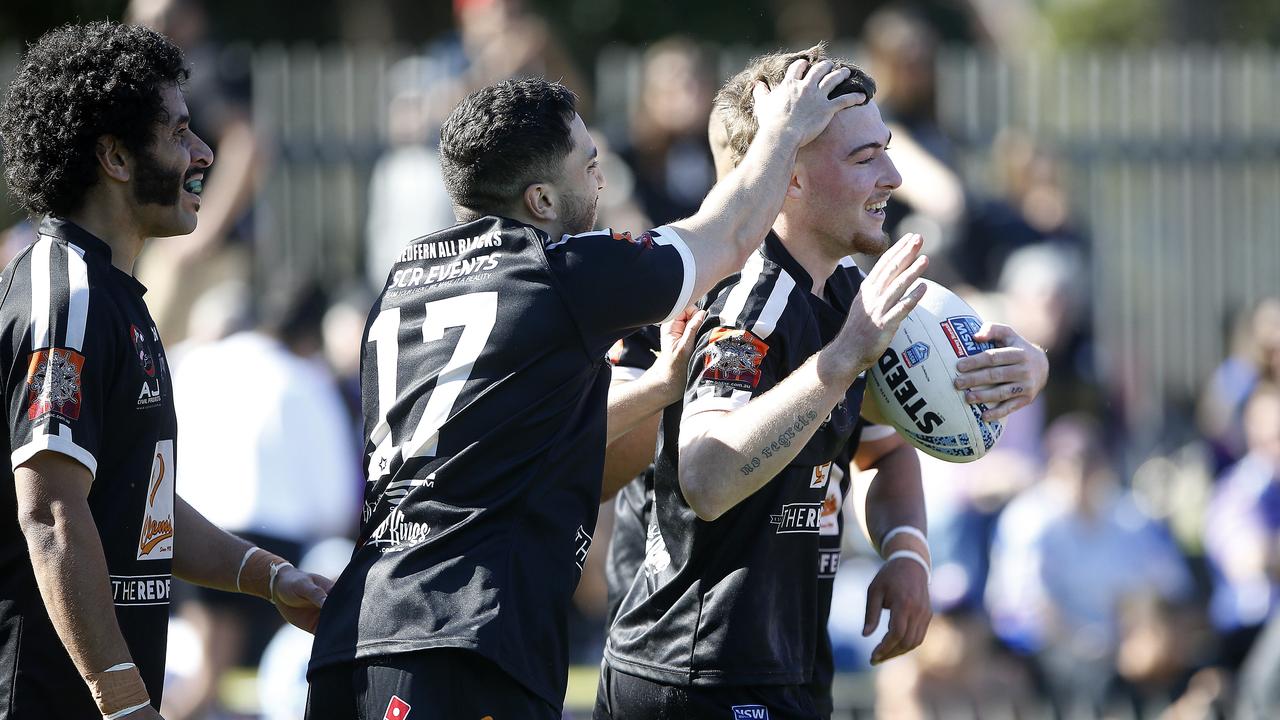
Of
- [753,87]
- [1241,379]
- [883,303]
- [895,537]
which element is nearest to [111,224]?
[753,87]

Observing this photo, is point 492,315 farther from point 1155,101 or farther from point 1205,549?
point 1155,101

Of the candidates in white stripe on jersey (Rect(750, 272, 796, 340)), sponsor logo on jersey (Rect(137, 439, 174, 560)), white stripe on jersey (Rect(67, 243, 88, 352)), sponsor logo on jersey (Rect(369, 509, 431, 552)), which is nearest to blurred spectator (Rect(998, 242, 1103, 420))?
white stripe on jersey (Rect(750, 272, 796, 340))

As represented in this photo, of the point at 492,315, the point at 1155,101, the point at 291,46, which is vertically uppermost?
the point at 291,46

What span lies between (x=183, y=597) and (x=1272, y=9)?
28267mm

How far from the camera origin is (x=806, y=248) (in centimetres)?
479

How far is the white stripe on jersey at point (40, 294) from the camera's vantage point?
374 cm

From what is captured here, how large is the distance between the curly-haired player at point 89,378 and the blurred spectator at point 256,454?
407cm

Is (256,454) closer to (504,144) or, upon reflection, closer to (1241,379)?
(504,144)

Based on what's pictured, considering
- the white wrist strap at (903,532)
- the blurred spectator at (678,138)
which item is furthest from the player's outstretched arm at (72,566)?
the blurred spectator at (678,138)

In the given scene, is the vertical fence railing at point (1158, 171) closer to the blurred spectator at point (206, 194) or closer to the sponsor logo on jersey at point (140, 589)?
the blurred spectator at point (206, 194)

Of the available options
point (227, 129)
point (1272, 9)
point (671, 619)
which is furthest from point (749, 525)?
point (1272, 9)

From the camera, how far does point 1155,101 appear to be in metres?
13.1

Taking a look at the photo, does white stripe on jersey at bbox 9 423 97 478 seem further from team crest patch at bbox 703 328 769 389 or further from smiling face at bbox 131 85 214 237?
team crest patch at bbox 703 328 769 389

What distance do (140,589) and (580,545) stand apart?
3.86 ft
